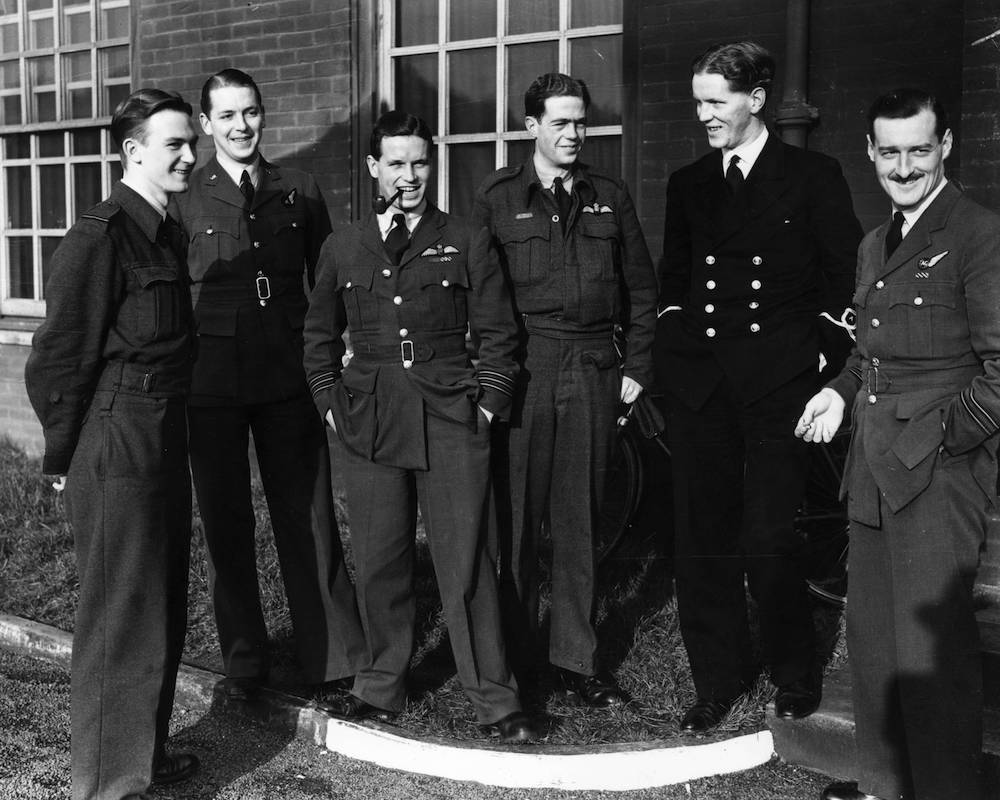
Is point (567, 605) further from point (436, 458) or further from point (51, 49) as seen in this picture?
point (51, 49)

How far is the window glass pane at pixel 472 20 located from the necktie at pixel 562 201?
3026mm

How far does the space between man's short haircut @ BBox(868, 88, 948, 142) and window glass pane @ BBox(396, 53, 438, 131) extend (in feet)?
14.5

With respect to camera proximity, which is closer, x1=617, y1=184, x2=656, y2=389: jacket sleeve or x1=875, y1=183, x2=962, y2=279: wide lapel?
x1=875, y1=183, x2=962, y2=279: wide lapel

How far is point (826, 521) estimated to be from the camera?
5766mm

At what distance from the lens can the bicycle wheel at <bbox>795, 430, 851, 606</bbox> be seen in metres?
5.60

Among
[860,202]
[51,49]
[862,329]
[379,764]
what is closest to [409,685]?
[379,764]

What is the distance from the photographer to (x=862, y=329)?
3629mm

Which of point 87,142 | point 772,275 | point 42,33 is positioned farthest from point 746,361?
point 42,33

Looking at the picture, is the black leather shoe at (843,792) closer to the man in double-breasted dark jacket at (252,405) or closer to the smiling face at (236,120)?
the man in double-breasted dark jacket at (252,405)

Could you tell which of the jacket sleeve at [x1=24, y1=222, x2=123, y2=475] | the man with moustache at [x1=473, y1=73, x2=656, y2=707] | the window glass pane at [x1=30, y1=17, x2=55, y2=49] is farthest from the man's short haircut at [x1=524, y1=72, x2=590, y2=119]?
the window glass pane at [x1=30, y1=17, x2=55, y2=49]

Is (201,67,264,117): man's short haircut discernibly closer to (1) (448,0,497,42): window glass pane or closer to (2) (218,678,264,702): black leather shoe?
(2) (218,678,264,702): black leather shoe

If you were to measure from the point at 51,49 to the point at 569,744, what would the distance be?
7.19 metres

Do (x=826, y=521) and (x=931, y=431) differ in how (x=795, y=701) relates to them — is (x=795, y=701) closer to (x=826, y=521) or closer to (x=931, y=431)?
(x=931, y=431)

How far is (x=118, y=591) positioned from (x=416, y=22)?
4773mm
